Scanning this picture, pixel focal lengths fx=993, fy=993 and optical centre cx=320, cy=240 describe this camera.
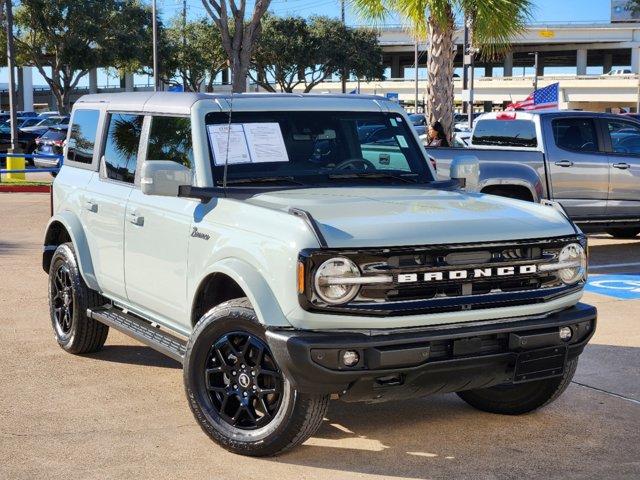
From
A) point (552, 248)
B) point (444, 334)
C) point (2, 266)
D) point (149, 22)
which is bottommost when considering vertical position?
point (2, 266)

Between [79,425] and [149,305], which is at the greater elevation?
[149,305]

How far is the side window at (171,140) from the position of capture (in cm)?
595

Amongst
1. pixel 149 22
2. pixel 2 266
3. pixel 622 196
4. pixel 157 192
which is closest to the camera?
pixel 157 192

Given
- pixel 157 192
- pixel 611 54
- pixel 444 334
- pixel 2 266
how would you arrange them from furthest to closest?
pixel 611 54 → pixel 2 266 → pixel 157 192 → pixel 444 334

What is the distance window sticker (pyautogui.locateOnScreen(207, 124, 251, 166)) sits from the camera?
575 cm

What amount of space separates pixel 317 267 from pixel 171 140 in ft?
6.29

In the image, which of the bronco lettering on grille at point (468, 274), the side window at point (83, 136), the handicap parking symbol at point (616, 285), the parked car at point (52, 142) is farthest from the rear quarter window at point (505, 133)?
the parked car at point (52, 142)

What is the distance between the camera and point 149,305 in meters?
6.14

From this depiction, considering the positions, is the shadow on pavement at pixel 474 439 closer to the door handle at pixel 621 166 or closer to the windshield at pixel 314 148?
the windshield at pixel 314 148

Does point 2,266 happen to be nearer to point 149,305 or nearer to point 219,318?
point 149,305

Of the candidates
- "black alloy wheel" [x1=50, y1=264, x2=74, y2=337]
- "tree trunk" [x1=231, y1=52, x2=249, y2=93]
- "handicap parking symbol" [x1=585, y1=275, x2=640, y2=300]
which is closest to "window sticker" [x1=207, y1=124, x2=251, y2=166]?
"black alloy wheel" [x1=50, y1=264, x2=74, y2=337]

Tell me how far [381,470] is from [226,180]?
186 cm

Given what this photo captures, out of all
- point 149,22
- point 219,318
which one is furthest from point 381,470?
point 149,22

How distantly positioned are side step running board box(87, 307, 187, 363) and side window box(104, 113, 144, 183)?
2.97 ft
